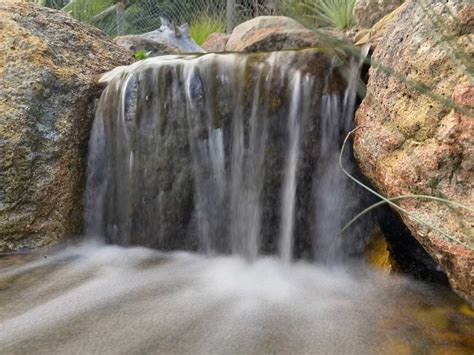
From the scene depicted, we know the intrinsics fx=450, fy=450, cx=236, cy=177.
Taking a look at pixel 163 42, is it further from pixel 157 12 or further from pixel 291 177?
pixel 157 12

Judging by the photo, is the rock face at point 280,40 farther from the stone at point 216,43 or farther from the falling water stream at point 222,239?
the stone at point 216,43

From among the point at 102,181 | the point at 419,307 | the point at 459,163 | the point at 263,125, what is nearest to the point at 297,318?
the point at 419,307

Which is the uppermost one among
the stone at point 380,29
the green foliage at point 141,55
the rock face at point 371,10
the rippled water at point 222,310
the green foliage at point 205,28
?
the green foliage at point 205,28

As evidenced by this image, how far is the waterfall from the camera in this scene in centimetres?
276

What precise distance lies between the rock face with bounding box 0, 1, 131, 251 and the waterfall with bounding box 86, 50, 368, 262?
15 cm

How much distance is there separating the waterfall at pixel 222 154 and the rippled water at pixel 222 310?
11.9 inches

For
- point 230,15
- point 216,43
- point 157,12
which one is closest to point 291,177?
point 216,43

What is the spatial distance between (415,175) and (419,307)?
61cm

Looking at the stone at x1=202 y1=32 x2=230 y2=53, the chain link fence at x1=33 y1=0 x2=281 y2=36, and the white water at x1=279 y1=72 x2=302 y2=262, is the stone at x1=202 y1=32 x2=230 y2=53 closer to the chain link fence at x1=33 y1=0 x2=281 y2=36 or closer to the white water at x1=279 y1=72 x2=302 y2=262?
the chain link fence at x1=33 y1=0 x2=281 y2=36

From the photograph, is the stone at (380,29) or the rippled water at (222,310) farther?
the stone at (380,29)

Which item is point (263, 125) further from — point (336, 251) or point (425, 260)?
point (425, 260)

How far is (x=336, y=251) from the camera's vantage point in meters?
2.73

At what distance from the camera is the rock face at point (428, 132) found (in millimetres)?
1745

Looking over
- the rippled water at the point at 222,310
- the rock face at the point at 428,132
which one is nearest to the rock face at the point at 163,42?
the rippled water at the point at 222,310
